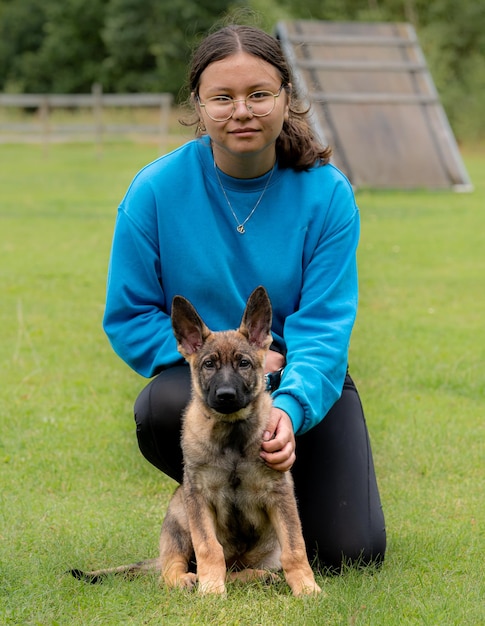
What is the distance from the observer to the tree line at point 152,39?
3572 centimetres

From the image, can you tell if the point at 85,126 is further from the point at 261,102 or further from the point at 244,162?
the point at 261,102

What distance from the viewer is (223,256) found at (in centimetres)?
419

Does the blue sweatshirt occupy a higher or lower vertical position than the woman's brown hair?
lower

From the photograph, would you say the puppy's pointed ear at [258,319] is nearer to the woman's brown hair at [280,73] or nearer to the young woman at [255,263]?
the young woman at [255,263]

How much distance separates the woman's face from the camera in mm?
3988

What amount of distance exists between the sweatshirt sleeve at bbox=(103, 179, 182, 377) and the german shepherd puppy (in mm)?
372

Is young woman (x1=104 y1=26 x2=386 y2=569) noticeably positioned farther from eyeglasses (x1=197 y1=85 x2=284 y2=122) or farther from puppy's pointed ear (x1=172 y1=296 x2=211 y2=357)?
puppy's pointed ear (x1=172 y1=296 x2=211 y2=357)

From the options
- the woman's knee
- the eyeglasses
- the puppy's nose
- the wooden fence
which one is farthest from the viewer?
the wooden fence

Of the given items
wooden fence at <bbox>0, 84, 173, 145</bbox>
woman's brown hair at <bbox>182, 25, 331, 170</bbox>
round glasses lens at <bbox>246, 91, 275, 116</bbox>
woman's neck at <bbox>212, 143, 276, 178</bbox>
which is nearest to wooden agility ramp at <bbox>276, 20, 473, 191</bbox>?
wooden fence at <bbox>0, 84, 173, 145</bbox>

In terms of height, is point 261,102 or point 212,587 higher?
point 261,102

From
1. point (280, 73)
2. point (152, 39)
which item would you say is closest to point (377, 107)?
point (280, 73)

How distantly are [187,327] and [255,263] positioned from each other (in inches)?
21.2

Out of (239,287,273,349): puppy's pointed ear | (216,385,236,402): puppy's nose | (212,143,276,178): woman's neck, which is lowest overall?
(216,385,236,402): puppy's nose

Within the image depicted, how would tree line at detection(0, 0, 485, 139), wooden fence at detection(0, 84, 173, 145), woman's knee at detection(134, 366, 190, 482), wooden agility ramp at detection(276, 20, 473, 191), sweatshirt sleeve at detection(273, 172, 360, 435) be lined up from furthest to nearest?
1. tree line at detection(0, 0, 485, 139)
2. wooden fence at detection(0, 84, 173, 145)
3. wooden agility ramp at detection(276, 20, 473, 191)
4. woman's knee at detection(134, 366, 190, 482)
5. sweatshirt sleeve at detection(273, 172, 360, 435)
